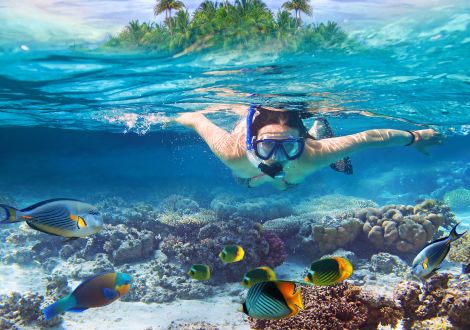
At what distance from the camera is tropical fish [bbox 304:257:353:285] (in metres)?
3.94

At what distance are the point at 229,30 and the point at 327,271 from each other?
21.9ft

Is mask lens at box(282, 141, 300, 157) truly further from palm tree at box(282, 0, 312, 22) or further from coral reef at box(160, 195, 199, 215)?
coral reef at box(160, 195, 199, 215)

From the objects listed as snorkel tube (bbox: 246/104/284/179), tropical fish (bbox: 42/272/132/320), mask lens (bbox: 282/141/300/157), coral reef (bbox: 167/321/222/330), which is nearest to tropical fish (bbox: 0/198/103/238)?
tropical fish (bbox: 42/272/132/320)

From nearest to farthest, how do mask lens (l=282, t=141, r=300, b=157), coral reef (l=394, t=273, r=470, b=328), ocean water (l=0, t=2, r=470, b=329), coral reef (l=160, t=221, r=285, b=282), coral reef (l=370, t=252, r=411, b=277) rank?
coral reef (l=394, t=273, r=470, b=328) < mask lens (l=282, t=141, r=300, b=157) < ocean water (l=0, t=2, r=470, b=329) < coral reef (l=160, t=221, r=285, b=282) < coral reef (l=370, t=252, r=411, b=277)

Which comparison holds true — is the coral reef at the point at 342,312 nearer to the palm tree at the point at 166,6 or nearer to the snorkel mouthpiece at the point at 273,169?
the snorkel mouthpiece at the point at 273,169

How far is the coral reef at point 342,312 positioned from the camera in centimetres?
521

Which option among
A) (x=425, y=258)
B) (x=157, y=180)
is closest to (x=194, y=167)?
(x=157, y=180)

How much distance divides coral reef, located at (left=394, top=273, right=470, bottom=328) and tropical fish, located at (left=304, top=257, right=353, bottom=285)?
8.28 feet

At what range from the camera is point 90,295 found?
3.57m

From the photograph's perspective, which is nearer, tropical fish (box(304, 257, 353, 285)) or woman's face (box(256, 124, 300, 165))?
tropical fish (box(304, 257, 353, 285))

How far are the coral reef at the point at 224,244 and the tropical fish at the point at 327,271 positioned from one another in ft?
18.8

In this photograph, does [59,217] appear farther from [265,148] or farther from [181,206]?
[181,206]

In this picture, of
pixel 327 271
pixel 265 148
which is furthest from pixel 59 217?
pixel 265 148

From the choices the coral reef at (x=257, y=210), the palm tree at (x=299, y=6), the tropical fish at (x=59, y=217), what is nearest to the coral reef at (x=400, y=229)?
the coral reef at (x=257, y=210)
